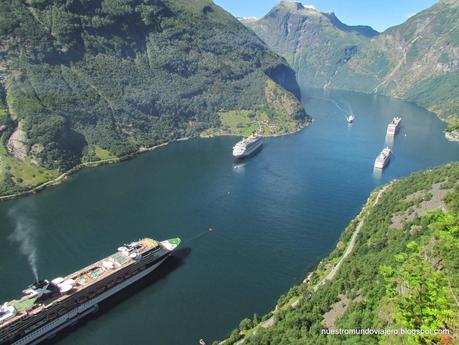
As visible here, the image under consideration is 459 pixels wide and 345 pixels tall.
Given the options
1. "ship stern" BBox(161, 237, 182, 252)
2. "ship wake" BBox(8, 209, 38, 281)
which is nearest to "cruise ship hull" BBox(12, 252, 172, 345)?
"ship stern" BBox(161, 237, 182, 252)

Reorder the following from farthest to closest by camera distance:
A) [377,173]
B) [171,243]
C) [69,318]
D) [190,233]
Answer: [377,173], [190,233], [171,243], [69,318]

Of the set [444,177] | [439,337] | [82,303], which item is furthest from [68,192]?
[439,337]

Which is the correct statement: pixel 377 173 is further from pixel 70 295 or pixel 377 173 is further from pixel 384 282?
pixel 70 295

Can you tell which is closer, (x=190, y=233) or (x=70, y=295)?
(x=70, y=295)

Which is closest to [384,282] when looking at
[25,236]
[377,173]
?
[25,236]

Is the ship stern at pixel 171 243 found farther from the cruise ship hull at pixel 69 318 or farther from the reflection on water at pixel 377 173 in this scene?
the reflection on water at pixel 377 173
